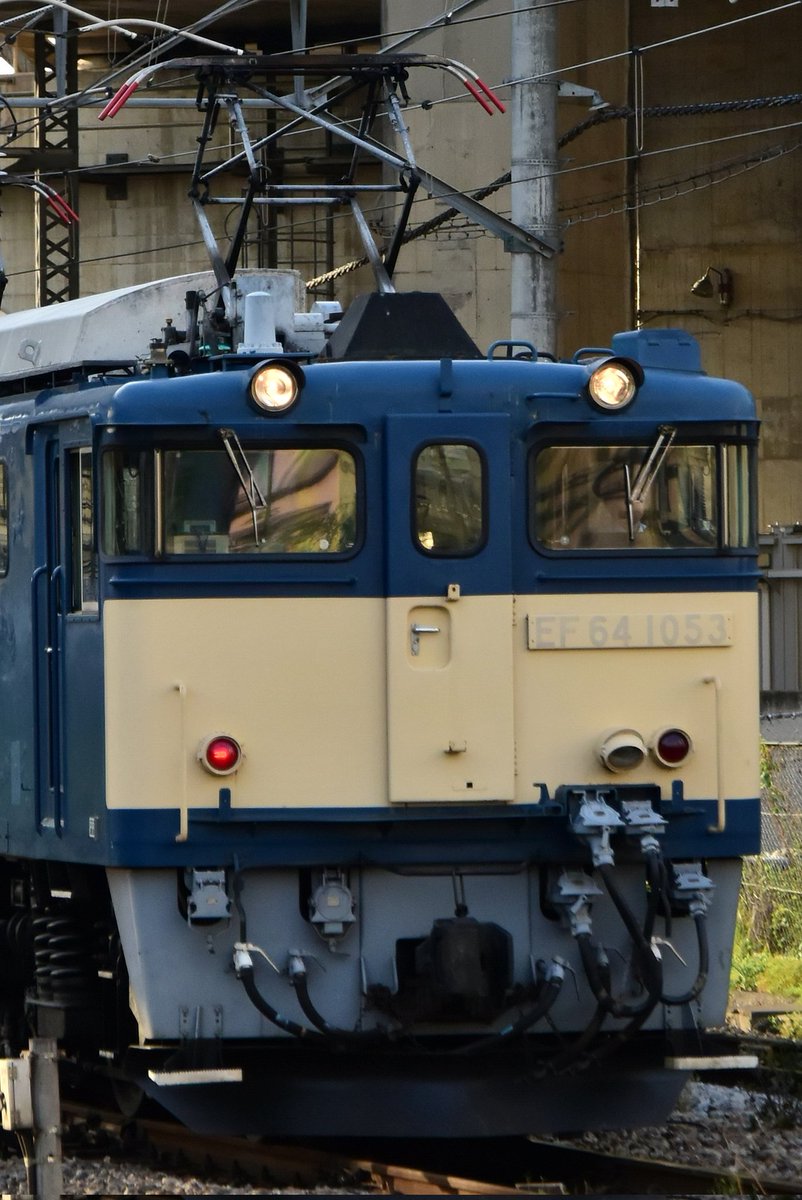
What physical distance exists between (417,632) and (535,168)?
7884 mm

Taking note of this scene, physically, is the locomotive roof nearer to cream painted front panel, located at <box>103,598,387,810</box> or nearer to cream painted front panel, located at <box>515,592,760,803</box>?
cream painted front panel, located at <box>103,598,387,810</box>

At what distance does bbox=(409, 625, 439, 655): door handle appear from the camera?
771 cm

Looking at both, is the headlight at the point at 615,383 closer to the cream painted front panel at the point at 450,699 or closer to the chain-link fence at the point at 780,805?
the cream painted front panel at the point at 450,699

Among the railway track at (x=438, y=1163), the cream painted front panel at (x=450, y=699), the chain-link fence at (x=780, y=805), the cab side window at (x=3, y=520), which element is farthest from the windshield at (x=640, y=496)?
the chain-link fence at (x=780, y=805)

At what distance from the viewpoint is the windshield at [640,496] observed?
7.94 meters

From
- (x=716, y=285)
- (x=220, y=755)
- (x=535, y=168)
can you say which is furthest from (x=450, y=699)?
(x=716, y=285)

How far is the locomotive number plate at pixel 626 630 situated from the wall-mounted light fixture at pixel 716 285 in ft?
94.6

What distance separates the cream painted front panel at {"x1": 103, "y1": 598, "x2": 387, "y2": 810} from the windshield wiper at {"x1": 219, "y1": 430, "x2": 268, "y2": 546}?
351mm

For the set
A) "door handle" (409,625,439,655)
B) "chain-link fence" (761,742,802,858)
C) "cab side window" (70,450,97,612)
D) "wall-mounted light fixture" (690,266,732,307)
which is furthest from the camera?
"wall-mounted light fixture" (690,266,732,307)

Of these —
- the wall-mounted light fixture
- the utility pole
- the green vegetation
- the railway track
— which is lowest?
the railway track

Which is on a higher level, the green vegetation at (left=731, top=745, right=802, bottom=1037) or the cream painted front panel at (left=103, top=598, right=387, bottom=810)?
the cream painted front panel at (left=103, top=598, right=387, bottom=810)

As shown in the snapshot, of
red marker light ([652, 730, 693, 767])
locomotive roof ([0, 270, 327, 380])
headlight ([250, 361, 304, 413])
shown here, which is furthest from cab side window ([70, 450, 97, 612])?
red marker light ([652, 730, 693, 767])

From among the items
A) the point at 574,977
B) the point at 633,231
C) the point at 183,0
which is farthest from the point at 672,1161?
the point at 183,0

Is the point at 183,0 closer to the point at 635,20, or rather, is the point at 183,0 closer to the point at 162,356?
the point at 635,20
